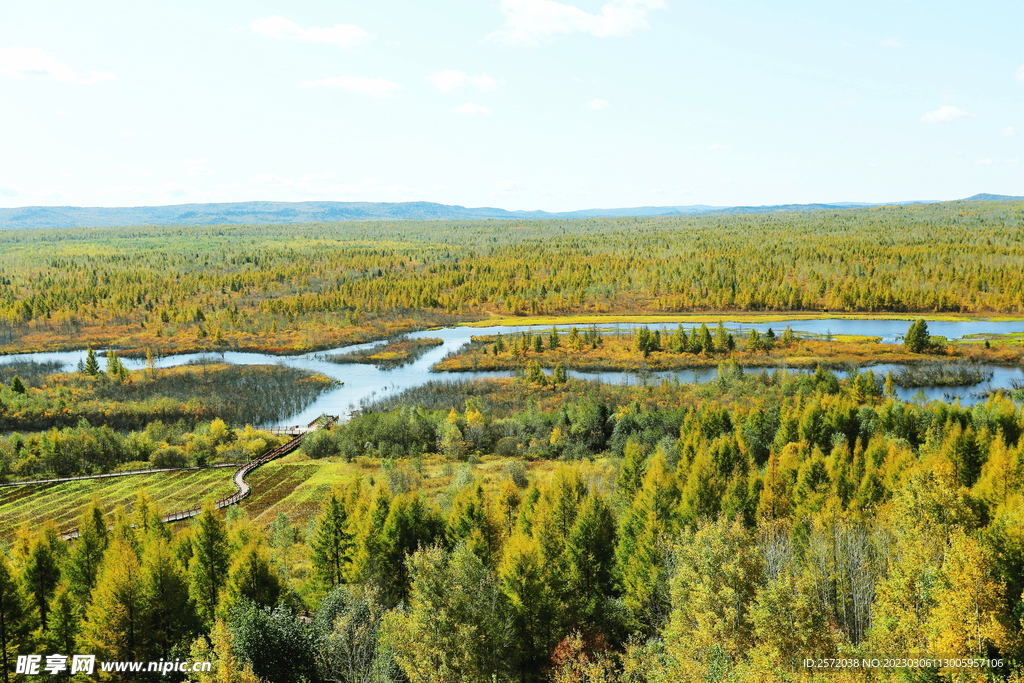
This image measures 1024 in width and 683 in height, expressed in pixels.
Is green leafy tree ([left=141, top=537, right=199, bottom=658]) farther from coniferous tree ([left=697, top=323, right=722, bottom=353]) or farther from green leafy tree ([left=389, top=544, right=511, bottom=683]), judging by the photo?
coniferous tree ([left=697, top=323, right=722, bottom=353])

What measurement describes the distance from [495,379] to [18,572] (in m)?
108

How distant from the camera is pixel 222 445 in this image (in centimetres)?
10838

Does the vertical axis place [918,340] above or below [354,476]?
above

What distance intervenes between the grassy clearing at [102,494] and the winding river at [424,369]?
35711 mm

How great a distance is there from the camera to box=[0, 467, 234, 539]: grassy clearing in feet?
255

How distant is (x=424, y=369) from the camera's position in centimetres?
16588

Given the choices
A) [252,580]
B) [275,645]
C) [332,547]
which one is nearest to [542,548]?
[332,547]

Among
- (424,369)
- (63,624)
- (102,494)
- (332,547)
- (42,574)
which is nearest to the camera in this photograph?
(63,624)

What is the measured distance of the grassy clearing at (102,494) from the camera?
7762cm

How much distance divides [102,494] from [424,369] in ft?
285

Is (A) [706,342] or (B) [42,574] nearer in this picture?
(B) [42,574]

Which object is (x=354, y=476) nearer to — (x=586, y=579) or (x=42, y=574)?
(x=42, y=574)

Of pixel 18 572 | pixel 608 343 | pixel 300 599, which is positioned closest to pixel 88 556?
pixel 18 572

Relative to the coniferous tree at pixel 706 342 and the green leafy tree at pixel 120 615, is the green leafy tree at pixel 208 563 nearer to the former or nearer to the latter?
the green leafy tree at pixel 120 615
